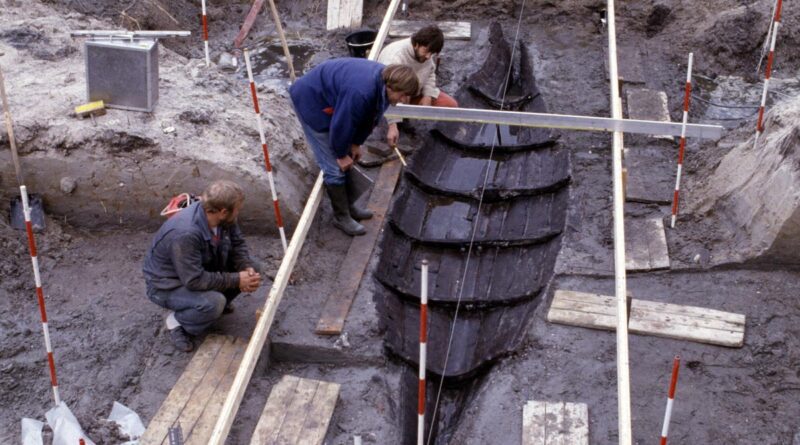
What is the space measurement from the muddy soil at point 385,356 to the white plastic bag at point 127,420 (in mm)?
78

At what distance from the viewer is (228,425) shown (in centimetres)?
551

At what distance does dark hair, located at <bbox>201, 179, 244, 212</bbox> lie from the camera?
221 inches

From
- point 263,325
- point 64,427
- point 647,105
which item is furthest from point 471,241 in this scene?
point 64,427

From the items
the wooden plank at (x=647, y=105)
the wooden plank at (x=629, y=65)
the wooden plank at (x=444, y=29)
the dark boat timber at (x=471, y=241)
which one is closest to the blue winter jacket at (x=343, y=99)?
the dark boat timber at (x=471, y=241)

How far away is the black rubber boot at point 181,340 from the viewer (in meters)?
6.34

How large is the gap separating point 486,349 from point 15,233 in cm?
404

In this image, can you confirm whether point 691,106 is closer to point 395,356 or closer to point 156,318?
point 395,356

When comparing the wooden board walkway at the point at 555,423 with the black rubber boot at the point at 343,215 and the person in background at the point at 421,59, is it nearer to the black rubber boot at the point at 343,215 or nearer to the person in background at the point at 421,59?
the black rubber boot at the point at 343,215

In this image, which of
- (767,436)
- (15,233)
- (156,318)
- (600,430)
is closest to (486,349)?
(600,430)

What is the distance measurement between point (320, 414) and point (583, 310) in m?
2.17

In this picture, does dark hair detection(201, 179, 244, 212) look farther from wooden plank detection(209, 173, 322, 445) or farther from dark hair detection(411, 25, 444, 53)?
dark hair detection(411, 25, 444, 53)

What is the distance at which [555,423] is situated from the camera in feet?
18.6

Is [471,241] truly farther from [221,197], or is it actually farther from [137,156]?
[137,156]

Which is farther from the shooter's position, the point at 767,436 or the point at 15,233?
the point at 15,233
